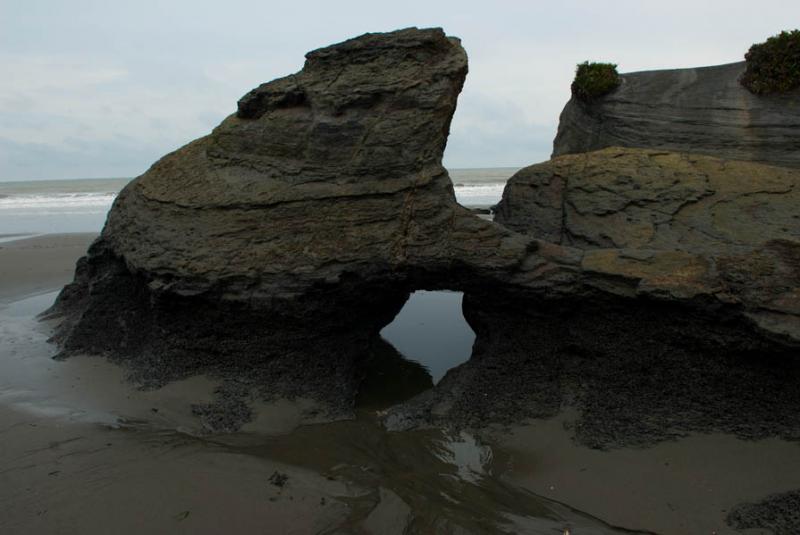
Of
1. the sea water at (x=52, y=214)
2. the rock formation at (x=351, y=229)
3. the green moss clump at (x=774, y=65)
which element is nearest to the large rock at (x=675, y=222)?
the rock formation at (x=351, y=229)

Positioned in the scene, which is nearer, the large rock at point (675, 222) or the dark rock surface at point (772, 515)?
the dark rock surface at point (772, 515)

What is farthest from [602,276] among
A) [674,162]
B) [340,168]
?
[340,168]

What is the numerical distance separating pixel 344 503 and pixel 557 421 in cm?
199

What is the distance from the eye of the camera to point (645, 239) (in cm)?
590

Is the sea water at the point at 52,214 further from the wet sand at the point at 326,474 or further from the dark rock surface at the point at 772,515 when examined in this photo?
the dark rock surface at the point at 772,515

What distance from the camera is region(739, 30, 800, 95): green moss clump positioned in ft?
23.6

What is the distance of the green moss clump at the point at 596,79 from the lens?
8.08 m

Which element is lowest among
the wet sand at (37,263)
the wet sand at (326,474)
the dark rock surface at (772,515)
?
the dark rock surface at (772,515)

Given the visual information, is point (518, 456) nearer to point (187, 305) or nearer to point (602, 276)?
point (602, 276)

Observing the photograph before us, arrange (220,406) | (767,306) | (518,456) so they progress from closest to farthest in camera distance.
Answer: (767,306) → (518,456) → (220,406)

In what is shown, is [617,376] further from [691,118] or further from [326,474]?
[691,118]

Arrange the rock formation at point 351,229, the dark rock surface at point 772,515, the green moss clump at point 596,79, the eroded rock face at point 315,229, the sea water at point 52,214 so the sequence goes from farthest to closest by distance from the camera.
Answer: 1. the sea water at point 52,214
2. the green moss clump at point 596,79
3. the eroded rock face at point 315,229
4. the rock formation at point 351,229
5. the dark rock surface at point 772,515

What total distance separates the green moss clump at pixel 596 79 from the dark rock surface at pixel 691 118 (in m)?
0.09

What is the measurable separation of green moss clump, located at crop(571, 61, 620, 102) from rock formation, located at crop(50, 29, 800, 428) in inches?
70.7
